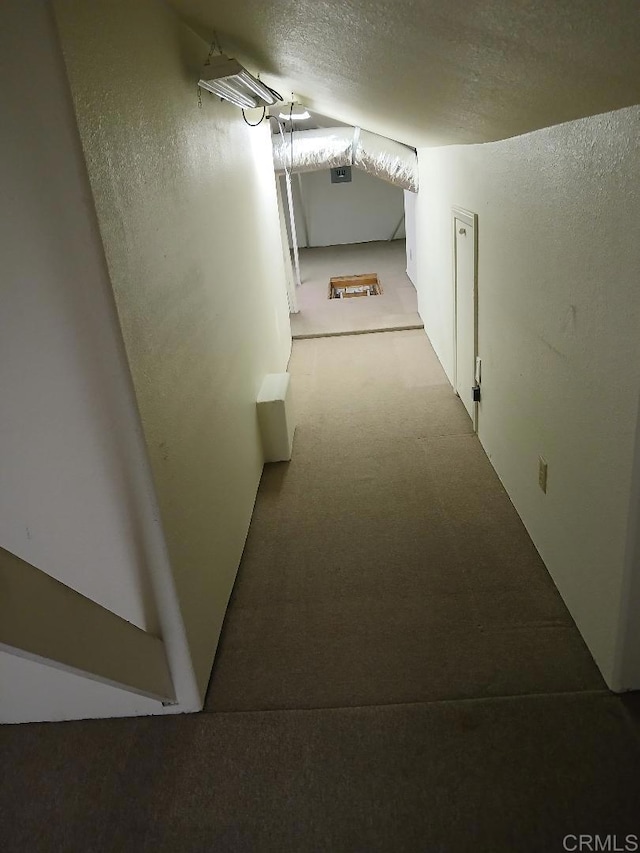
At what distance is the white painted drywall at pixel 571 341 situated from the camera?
179cm

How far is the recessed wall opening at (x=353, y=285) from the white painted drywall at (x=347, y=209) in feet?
7.99

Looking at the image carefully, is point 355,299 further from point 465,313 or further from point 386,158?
point 465,313

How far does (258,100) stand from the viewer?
336 centimetres

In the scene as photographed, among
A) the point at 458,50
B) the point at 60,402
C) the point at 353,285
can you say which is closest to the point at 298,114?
the point at 353,285

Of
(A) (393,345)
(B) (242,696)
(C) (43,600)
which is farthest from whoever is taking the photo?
(A) (393,345)

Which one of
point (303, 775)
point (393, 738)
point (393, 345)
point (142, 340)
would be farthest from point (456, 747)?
point (393, 345)

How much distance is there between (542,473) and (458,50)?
172 centimetres

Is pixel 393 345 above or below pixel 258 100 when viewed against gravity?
below

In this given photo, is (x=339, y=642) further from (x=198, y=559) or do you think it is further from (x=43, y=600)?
(x=43, y=600)

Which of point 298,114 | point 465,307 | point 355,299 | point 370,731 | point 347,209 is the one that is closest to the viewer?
point 370,731

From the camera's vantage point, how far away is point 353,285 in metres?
9.02

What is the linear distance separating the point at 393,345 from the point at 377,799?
15.1 ft

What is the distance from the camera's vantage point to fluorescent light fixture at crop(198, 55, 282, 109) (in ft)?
8.36

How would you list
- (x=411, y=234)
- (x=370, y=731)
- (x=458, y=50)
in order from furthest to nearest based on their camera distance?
(x=411, y=234) < (x=370, y=731) < (x=458, y=50)
